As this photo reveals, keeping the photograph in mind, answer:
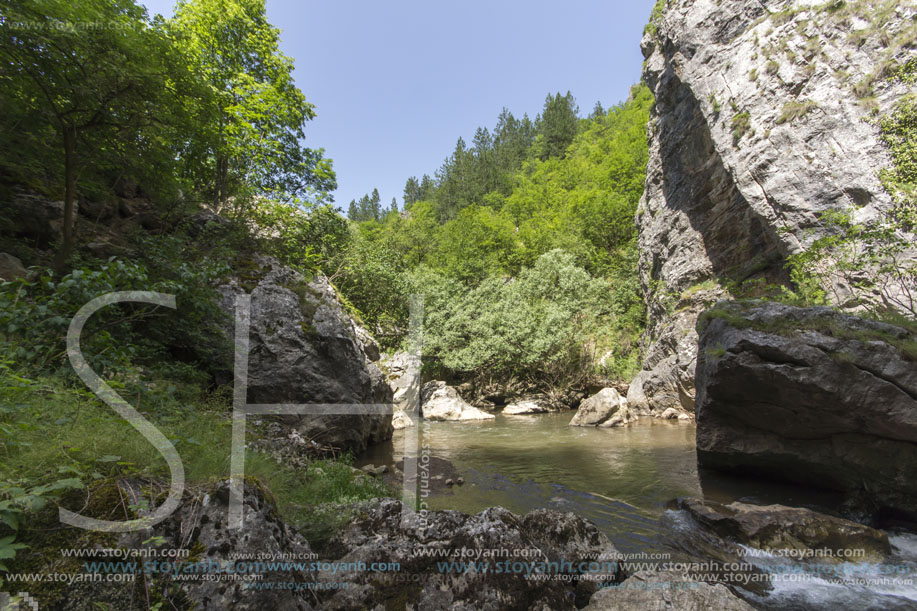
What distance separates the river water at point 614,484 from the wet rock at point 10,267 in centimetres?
Result: 723

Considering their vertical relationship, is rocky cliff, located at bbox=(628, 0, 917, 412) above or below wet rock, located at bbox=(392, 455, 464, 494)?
above

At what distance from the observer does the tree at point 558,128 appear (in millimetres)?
68312

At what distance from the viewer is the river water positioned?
538cm

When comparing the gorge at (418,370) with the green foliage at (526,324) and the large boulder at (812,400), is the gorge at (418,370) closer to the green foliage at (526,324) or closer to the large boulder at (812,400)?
the large boulder at (812,400)

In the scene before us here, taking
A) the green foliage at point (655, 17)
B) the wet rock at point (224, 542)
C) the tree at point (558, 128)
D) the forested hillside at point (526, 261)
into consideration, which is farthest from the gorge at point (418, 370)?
the tree at point (558, 128)

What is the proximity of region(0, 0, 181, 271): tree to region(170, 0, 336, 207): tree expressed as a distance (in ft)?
16.8

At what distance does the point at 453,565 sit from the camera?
3.78 metres

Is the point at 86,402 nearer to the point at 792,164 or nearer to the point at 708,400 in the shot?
the point at 708,400

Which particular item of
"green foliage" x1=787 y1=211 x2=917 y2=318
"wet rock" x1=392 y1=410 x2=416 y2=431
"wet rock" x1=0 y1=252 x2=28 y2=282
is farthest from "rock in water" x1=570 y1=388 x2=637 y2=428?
"wet rock" x1=0 y1=252 x2=28 y2=282

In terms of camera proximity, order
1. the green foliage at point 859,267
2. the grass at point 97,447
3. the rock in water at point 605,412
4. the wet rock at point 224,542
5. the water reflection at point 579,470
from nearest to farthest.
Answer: the grass at point 97,447, the wet rock at point 224,542, the water reflection at point 579,470, the green foliage at point 859,267, the rock in water at point 605,412

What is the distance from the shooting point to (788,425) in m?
7.54

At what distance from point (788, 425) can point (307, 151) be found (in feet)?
58.0

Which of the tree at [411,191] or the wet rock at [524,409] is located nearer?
the wet rock at [524,409]

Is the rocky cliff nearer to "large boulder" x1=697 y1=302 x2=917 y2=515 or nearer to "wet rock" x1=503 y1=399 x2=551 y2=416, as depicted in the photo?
"wet rock" x1=503 y1=399 x2=551 y2=416
